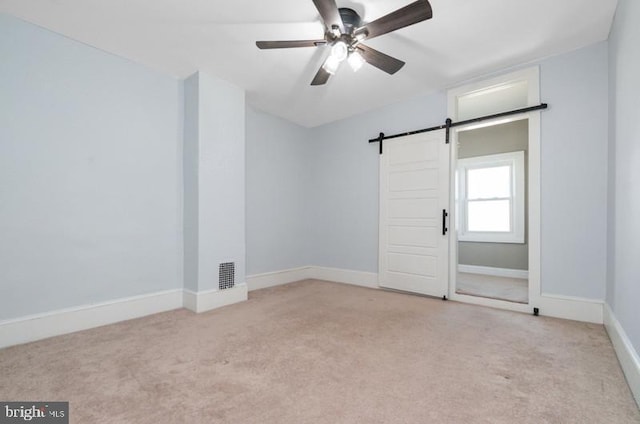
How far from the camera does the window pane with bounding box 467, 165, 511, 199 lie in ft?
17.5

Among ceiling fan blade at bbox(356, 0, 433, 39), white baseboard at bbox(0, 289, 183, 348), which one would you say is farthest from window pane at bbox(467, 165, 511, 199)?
white baseboard at bbox(0, 289, 183, 348)

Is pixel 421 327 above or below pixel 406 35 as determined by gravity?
below

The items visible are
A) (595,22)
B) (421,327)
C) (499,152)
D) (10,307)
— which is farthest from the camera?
(499,152)

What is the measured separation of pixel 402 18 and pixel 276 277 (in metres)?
3.71

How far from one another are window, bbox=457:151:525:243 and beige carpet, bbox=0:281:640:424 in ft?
9.42

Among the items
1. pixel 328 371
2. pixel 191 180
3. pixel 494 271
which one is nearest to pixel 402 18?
pixel 328 371

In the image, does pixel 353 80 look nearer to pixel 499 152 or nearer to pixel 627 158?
pixel 627 158

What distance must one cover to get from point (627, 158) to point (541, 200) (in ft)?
3.74

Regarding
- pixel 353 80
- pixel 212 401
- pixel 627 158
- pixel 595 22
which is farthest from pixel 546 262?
pixel 212 401

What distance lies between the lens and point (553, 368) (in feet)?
6.24

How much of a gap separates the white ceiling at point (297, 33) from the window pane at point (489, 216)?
2960mm

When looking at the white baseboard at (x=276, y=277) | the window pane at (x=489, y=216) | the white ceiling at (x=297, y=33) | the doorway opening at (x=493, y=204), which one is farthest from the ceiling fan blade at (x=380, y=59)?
the window pane at (x=489, y=216)

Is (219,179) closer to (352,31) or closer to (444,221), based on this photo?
(352,31)

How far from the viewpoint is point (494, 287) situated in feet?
14.0
